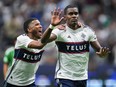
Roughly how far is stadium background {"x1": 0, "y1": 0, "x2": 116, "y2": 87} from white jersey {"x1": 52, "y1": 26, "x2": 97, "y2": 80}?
5.15 m

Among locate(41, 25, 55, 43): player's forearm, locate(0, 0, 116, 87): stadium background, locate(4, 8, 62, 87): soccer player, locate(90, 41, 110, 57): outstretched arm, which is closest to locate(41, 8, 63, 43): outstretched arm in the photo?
locate(41, 25, 55, 43): player's forearm

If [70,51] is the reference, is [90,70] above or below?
below

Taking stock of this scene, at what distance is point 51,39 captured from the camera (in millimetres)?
12516

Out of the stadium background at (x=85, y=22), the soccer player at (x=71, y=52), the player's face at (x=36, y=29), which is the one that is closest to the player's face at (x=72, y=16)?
the soccer player at (x=71, y=52)

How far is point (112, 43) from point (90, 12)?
2325 mm

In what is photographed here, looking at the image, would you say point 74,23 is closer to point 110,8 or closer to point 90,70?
point 90,70

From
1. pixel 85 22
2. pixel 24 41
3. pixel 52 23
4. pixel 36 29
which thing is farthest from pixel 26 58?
pixel 85 22

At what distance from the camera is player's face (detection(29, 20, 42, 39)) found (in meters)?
12.8

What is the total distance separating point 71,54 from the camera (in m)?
12.7

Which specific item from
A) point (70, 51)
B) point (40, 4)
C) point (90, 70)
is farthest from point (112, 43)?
point (70, 51)

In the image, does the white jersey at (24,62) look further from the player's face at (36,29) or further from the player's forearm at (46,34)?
the player's forearm at (46,34)

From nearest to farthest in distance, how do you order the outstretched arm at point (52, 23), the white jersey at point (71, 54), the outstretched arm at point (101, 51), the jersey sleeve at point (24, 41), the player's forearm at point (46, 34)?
the outstretched arm at point (52, 23)
the player's forearm at point (46, 34)
the outstretched arm at point (101, 51)
the jersey sleeve at point (24, 41)
the white jersey at point (71, 54)

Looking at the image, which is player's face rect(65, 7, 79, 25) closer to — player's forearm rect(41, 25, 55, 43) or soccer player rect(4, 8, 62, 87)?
soccer player rect(4, 8, 62, 87)

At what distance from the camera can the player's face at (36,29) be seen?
41.9 ft
